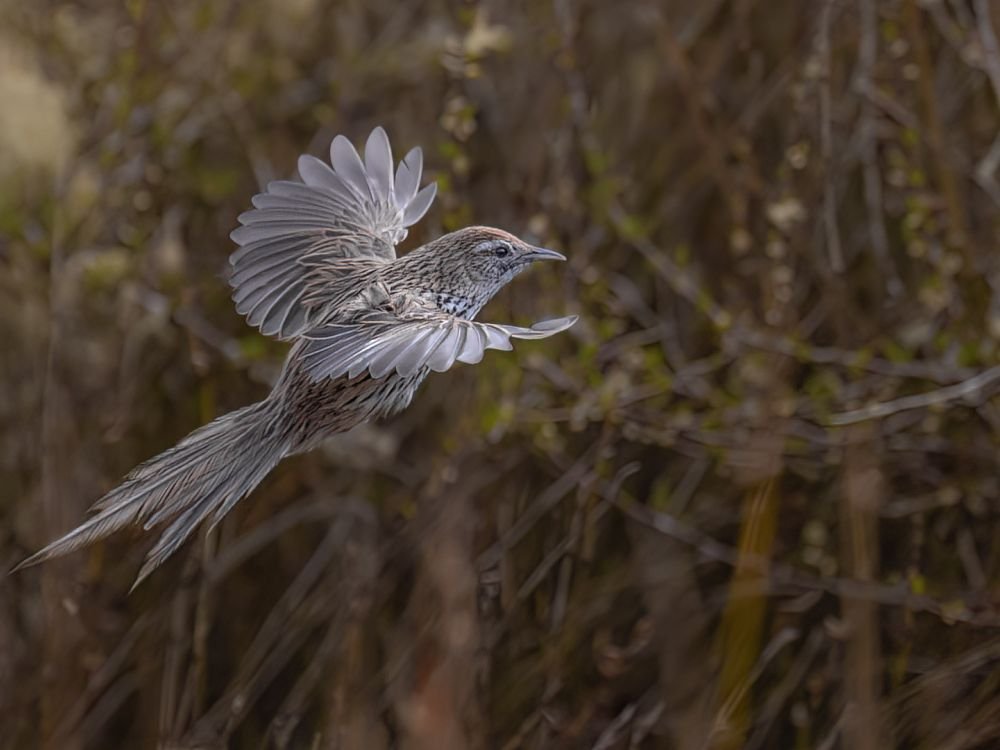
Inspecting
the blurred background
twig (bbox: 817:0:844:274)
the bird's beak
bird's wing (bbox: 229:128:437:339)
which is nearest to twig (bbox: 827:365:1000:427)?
the blurred background

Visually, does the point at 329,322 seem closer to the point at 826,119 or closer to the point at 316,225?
the point at 316,225

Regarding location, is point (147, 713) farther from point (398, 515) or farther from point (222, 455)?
point (222, 455)

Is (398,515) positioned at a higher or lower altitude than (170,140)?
lower

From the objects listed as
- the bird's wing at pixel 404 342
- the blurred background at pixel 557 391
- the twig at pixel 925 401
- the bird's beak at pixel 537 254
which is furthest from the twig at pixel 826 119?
the bird's wing at pixel 404 342

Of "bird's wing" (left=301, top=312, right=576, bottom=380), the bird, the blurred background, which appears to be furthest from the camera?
the blurred background

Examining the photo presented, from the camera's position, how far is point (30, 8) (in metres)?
4.07

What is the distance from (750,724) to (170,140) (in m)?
2.48

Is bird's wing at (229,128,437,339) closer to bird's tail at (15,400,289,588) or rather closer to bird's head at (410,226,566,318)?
bird's head at (410,226,566,318)

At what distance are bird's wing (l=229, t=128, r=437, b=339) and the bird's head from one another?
0.45 feet

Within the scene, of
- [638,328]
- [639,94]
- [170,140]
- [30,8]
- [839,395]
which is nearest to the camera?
[839,395]

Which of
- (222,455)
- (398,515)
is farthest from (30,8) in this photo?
(222,455)

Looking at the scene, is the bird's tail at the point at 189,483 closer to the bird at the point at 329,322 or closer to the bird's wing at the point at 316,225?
the bird at the point at 329,322

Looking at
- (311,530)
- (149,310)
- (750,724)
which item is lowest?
(311,530)

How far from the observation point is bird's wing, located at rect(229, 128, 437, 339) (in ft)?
8.80
